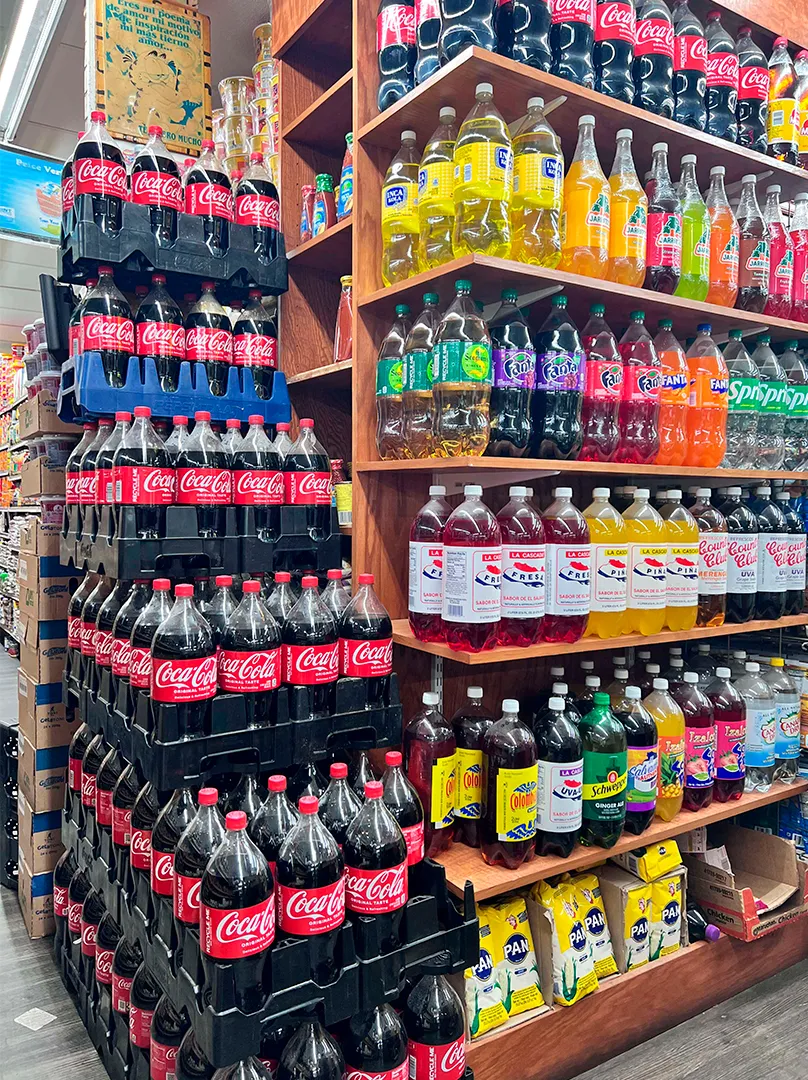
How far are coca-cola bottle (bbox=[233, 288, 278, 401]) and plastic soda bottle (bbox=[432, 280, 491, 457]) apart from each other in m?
0.64

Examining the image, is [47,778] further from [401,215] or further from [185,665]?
[401,215]

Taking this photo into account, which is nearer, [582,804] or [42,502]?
[582,804]

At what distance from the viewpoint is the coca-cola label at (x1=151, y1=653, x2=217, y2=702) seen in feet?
4.93

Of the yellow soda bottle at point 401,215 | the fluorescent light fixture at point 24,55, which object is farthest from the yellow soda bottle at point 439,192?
the fluorescent light fixture at point 24,55

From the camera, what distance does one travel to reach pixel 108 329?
6.61 feet

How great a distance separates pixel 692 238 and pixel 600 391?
25.3 inches

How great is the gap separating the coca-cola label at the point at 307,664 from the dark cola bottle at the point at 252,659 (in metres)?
0.03

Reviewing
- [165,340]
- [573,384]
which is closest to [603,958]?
[573,384]

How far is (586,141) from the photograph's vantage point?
2020 mm

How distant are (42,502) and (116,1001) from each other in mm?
1678

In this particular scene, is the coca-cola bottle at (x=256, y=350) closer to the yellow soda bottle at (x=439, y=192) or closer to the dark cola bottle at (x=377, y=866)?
the yellow soda bottle at (x=439, y=192)

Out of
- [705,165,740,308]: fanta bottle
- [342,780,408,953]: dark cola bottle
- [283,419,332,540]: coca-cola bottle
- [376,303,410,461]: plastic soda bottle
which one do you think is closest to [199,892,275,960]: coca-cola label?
[342,780,408,953]: dark cola bottle

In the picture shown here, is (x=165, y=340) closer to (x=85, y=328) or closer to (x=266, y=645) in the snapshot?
(x=85, y=328)

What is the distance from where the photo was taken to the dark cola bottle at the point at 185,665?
1505 mm
